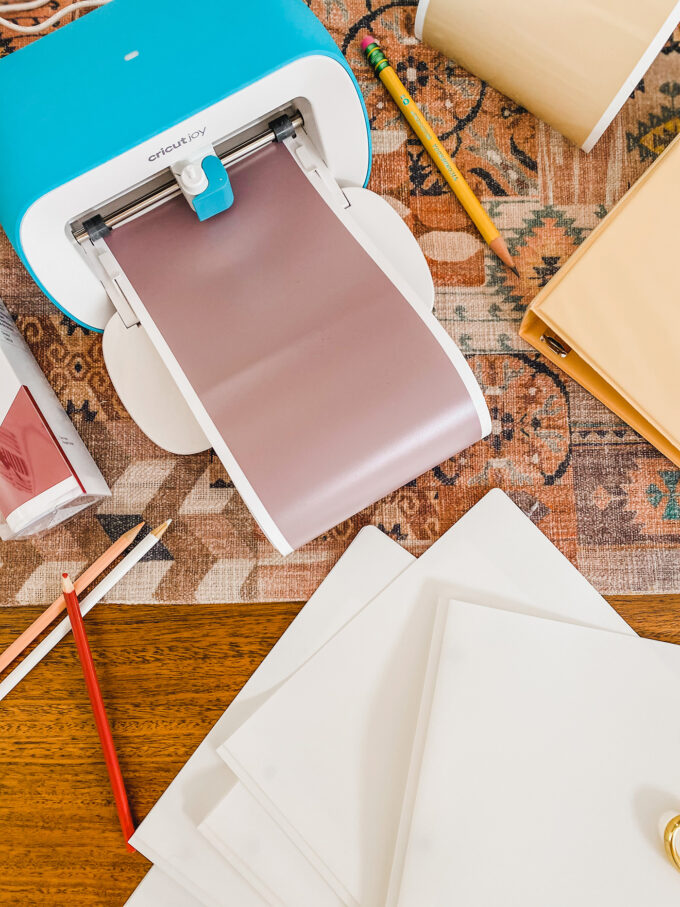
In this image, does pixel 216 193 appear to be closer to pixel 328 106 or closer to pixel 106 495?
pixel 328 106

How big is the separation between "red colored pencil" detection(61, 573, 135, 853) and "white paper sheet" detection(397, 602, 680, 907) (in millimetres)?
302

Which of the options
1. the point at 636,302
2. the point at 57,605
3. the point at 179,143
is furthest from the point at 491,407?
the point at 57,605

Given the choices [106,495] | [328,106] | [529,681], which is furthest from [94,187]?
[529,681]

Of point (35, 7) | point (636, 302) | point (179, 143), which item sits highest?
point (35, 7)

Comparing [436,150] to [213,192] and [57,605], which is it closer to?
[213,192]

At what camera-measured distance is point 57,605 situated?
771mm

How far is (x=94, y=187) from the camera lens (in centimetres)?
60

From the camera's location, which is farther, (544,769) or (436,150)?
(436,150)

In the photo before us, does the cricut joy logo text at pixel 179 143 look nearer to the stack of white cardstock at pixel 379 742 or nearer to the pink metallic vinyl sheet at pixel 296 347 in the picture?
the pink metallic vinyl sheet at pixel 296 347

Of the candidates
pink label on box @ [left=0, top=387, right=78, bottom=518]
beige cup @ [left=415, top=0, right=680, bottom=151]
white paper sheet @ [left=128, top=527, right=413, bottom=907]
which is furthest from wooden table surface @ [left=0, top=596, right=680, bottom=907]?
beige cup @ [left=415, top=0, right=680, bottom=151]

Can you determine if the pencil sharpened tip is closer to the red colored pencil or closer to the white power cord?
the red colored pencil

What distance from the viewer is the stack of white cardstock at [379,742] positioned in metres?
0.70

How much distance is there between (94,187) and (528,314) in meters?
0.45

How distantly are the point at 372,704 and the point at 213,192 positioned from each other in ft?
1.77
